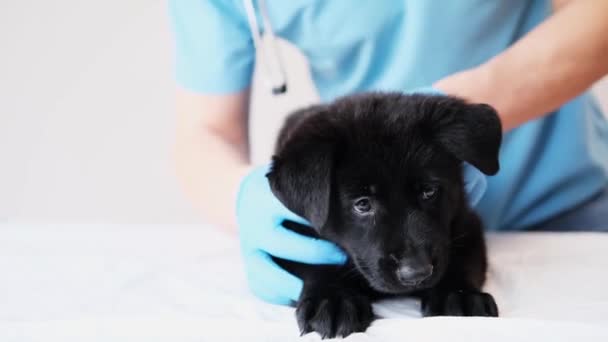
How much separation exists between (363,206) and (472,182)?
1.04 feet

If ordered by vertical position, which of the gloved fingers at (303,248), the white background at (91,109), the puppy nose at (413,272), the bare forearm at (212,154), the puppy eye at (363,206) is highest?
the puppy eye at (363,206)

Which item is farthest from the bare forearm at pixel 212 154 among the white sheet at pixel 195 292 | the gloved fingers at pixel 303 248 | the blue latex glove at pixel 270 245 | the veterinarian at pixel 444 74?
the gloved fingers at pixel 303 248

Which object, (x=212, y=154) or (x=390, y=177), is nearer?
(x=390, y=177)

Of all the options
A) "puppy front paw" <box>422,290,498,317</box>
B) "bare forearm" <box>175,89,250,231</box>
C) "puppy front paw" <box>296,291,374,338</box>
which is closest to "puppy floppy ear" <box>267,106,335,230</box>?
"puppy front paw" <box>296,291,374,338</box>

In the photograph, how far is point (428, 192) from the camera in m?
1.05

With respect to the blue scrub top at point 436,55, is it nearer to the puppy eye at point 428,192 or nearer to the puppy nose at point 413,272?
the puppy eye at point 428,192

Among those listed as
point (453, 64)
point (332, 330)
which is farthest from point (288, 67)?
point (332, 330)

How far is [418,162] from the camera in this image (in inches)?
40.6

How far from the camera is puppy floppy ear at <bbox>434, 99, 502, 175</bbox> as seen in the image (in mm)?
1020

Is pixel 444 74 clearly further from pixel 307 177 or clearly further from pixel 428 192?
pixel 307 177

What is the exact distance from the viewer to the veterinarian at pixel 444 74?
1.30 metres

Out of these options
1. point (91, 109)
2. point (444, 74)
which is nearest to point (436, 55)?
point (444, 74)

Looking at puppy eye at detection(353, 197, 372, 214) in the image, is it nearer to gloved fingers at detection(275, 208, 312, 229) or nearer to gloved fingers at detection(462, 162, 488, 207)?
gloved fingers at detection(275, 208, 312, 229)

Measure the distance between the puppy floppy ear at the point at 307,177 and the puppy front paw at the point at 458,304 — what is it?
22cm
